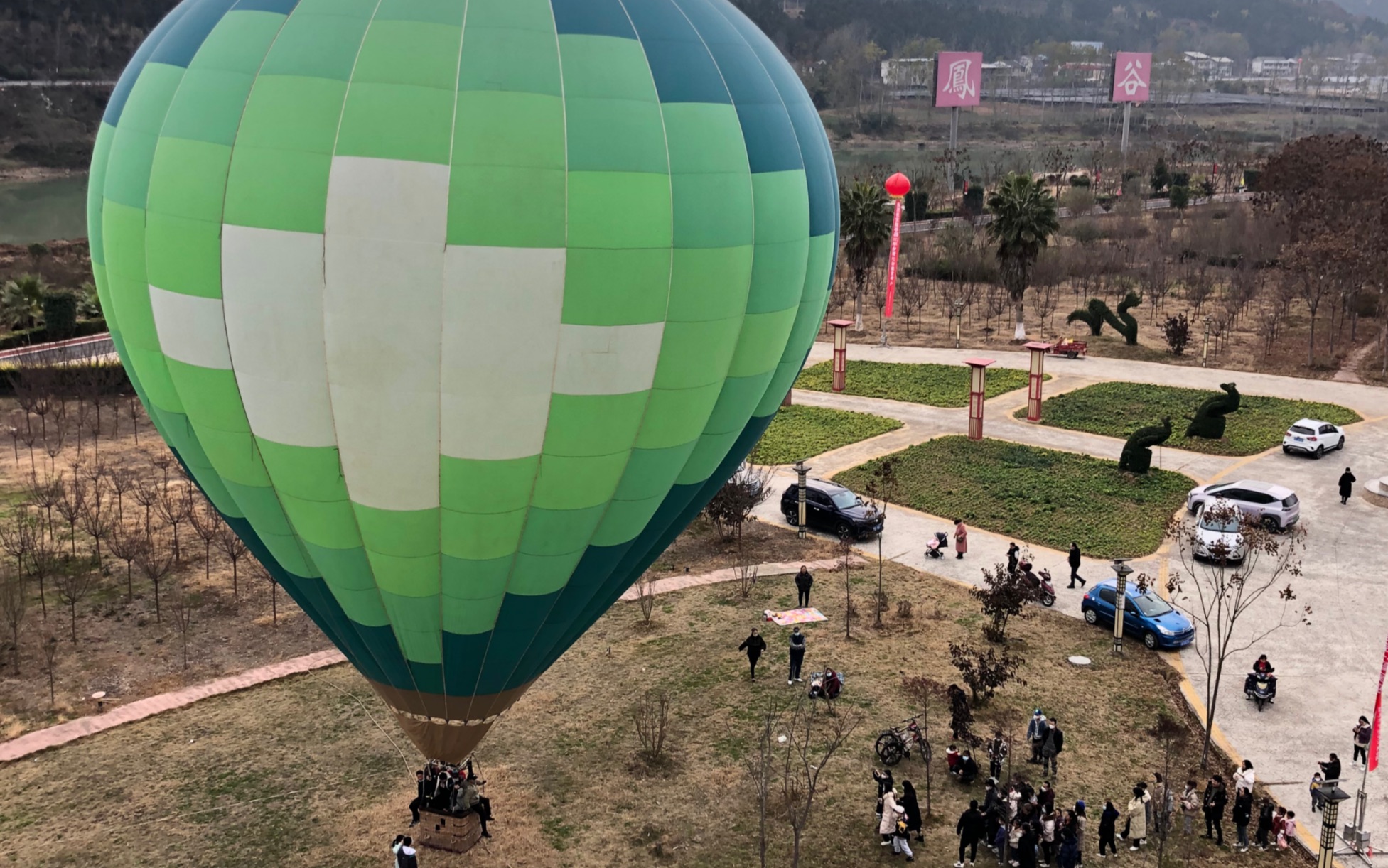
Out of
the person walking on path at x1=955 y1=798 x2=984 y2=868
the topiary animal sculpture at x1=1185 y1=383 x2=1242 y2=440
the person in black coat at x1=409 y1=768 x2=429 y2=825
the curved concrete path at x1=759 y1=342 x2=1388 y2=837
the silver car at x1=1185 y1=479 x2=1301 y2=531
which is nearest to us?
the person walking on path at x1=955 y1=798 x2=984 y2=868

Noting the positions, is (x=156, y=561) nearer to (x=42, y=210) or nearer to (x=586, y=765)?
(x=586, y=765)

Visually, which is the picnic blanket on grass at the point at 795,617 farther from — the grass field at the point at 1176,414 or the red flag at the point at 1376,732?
the grass field at the point at 1176,414

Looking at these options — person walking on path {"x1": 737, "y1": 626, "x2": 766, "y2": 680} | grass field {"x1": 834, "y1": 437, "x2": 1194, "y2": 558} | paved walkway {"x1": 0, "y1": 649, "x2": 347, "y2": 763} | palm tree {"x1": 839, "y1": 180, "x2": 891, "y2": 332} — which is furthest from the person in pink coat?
palm tree {"x1": 839, "y1": 180, "x2": 891, "y2": 332}

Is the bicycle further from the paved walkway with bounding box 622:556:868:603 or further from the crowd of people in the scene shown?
the paved walkway with bounding box 622:556:868:603

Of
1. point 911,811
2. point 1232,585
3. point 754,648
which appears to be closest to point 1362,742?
point 1232,585

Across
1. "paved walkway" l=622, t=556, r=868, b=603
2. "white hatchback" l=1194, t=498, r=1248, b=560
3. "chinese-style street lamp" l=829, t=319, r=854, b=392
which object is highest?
"chinese-style street lamp" l=829, t=319, r=854, b=392

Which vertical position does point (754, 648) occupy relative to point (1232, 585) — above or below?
below
